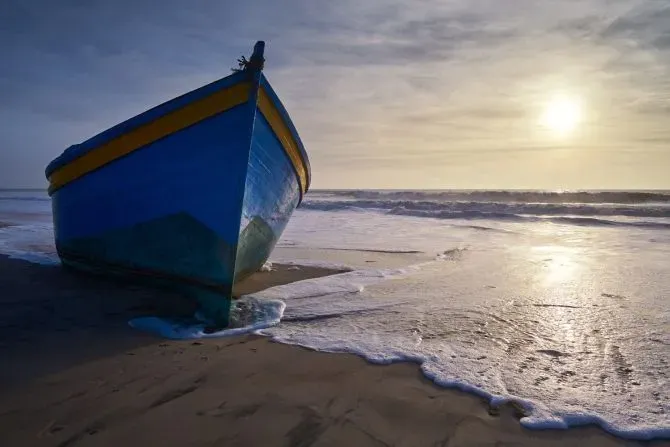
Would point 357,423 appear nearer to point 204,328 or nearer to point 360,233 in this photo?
point 204,328

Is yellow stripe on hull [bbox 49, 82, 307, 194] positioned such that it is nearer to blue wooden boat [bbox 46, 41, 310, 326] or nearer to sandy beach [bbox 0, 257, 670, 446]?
blue wooden boat [bbox 46, 41, 310, 326]

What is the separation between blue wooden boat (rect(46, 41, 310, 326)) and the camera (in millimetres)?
3555

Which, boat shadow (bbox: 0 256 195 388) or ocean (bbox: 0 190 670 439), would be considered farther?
boat shadow (bbox: 0 256 195 388)

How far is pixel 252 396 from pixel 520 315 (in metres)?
2.42

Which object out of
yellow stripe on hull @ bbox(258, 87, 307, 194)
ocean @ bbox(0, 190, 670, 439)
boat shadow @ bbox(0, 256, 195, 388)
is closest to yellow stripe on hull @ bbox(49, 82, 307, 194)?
yellow stripe on hull @ bbox(258, 87, 307, 194)

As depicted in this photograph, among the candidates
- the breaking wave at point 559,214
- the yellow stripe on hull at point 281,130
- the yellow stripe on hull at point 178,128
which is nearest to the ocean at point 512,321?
the yellow stripe on hull at point 281,130

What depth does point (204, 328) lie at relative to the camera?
11.2 feet

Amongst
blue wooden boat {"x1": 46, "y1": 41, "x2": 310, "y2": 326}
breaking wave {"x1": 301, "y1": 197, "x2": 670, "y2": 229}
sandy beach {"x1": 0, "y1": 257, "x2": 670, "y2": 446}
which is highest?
blue wooden boat {"x1": 46, "y1": 41, "x2": 310, "y2": 326}

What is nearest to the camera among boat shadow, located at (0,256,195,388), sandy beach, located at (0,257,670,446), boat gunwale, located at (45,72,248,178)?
sandy beach, located at (0,257,670,446)

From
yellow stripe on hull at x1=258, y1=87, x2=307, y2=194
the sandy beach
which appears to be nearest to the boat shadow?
the sandy beach

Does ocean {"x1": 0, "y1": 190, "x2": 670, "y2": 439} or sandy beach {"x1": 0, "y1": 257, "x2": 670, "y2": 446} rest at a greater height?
ocean {"x1": 0, "y1": 190, "x2": 670, "y2": 439}

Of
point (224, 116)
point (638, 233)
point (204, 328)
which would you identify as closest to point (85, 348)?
point (204, 328)


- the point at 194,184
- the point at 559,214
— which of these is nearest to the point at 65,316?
the point at 194,184

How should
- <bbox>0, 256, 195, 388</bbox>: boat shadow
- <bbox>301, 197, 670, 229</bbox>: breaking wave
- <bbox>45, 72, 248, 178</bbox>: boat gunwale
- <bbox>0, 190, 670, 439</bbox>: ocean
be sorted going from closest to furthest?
1. <bbox>0, 190, 670, 439</bbox>: ocean
2. <bbox>0, 256, 195, 388</bbox>: boat shadow
3. <bbox>45, 72, 248, 178</bbox>: boat gunwale
4. <bbox>301, 197, 670, 229</bbox>: breaking wave
